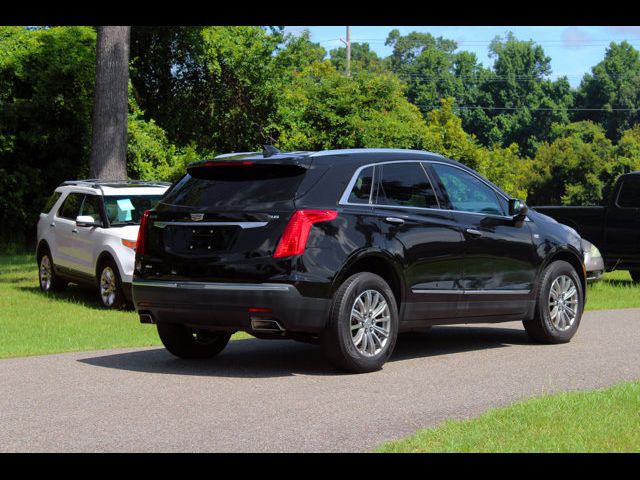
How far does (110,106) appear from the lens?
2078cm

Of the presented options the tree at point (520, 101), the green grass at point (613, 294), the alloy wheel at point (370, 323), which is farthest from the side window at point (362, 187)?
the tree at point (520, 101)

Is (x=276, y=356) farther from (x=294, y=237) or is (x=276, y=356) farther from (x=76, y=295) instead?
(x=76, y=295)

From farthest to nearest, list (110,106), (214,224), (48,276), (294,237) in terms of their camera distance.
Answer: (110,106)
(48,276)
(214,224)
(294,237)

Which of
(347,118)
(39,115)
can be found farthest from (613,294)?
(39,115)

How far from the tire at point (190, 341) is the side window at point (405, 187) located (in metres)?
2.02

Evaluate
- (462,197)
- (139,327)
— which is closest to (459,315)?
(462,197)

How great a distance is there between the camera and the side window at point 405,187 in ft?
32.7

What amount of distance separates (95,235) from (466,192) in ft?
22.0

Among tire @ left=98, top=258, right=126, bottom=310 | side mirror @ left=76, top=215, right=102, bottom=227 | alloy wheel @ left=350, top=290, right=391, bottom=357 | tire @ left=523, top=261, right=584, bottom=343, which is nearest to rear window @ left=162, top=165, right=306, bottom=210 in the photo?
alloy wheel @ left=350, top=290, right=391, bottom=357

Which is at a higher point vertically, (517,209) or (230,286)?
(517,209)

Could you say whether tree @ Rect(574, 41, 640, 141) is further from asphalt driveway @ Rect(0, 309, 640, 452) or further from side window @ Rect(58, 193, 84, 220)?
asphalt driveway @ Rect(0, 309, 640, 452)

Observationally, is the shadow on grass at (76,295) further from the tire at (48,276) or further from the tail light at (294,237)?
the tail light at (294,237)

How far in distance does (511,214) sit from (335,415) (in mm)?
4294

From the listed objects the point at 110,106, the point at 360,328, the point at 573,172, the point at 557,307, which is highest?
the point at 110,106
